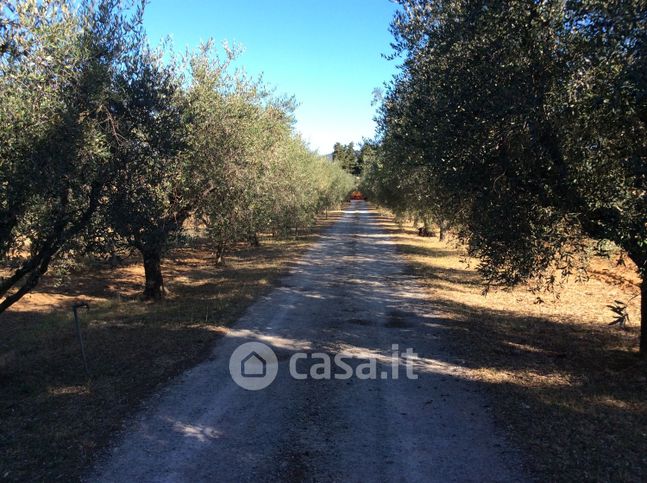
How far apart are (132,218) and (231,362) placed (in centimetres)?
334

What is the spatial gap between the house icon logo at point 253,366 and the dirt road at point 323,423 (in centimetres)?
15

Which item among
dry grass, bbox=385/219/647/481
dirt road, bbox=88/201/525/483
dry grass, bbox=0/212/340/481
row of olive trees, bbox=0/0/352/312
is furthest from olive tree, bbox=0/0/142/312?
dry grass, bbox=385/219/647/481

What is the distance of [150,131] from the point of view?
27.7 feet

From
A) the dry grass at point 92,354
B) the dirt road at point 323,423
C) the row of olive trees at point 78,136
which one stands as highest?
the row of olive trees at point 78,136

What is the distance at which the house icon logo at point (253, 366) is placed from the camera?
814 cm

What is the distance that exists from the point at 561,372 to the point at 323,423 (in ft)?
15.7

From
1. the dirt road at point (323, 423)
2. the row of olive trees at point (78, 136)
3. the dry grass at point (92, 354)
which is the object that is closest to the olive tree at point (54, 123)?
the row of olive trees at point (78, 136)

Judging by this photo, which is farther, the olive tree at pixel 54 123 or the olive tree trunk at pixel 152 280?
the olive tree trunk at pixel 152 280

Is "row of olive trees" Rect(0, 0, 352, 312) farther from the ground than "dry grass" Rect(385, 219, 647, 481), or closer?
farther from the ground

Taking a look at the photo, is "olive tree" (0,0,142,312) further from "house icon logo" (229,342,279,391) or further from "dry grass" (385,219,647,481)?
"dry grass" (385,219,647,481)

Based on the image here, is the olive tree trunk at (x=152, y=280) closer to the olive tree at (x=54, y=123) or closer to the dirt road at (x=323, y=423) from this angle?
the dirt road at (x=323, y=423)

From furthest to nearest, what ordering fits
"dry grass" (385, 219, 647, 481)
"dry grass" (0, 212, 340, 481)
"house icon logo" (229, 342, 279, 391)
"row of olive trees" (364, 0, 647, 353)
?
1. "house icon logo" (229, 342, 279, 391)
2. "row of olive trees" (364, 0, 647, 353)
3. "dry grass" (0, 212, 340, 481)
4. "dry grass" (385, 219, 647, 481)

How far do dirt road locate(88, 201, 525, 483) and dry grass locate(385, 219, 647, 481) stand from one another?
48 cm

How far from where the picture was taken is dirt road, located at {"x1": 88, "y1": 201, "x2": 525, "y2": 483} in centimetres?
539
